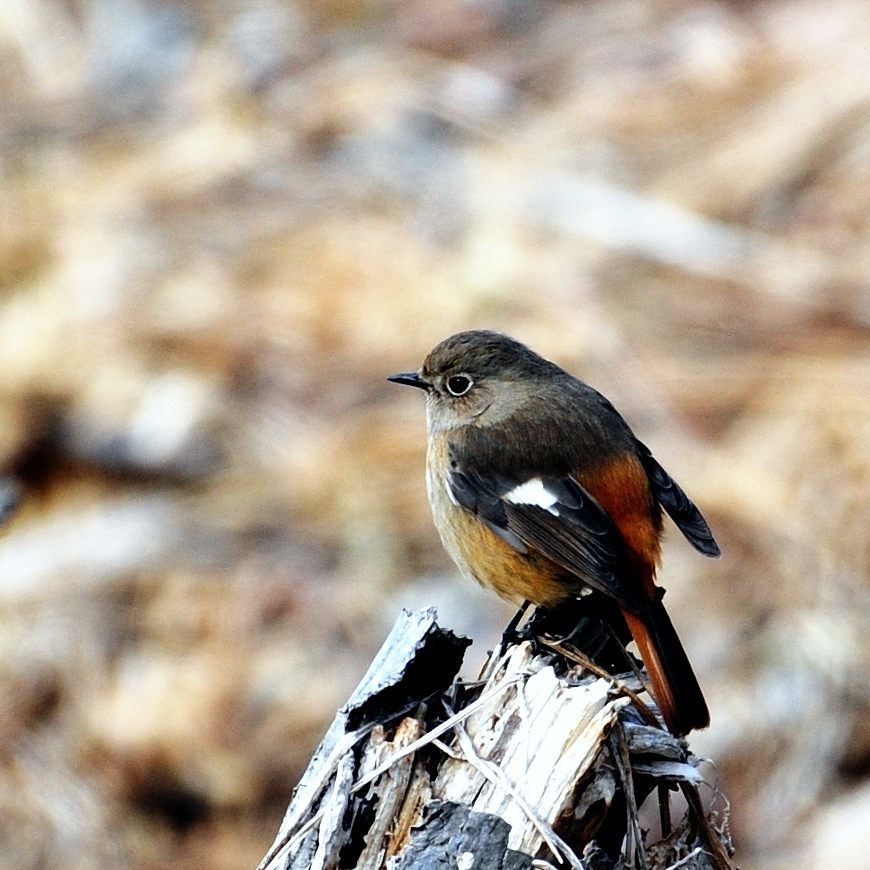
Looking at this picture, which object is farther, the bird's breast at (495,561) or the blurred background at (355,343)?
the blurred background at (355,343)

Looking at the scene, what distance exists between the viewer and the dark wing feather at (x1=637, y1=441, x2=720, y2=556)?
457cm

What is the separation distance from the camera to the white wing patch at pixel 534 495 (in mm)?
4559

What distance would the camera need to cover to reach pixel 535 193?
9.18 m

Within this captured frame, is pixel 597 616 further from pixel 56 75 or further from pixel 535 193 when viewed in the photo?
pixel 56 75

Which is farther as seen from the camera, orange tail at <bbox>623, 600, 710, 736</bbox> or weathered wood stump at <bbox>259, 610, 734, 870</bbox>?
orange tail at <bbox>623, 600, 710, 736</bbox>

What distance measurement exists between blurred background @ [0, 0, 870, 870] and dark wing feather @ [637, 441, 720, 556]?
80.4 inches

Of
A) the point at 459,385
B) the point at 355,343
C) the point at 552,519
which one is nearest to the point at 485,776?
the point at 552,519

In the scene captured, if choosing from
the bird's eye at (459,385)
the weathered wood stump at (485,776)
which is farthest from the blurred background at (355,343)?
the weathered wood stump at (485,776)

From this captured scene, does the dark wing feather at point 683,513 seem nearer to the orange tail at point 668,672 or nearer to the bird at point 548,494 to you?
the bird at point 548,494

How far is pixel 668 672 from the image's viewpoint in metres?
3.92

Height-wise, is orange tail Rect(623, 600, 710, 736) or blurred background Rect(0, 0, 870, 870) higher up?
blurred background Rect(0, 0, 870, 870)

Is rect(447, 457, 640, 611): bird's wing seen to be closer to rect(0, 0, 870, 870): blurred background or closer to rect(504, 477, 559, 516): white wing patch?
rect(504, 477, 559, 516): white wing patch

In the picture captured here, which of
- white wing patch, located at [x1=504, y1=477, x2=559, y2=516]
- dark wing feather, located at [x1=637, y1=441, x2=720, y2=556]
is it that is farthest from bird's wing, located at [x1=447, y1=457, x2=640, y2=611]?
dark wing feather, located at [x1=637, y1=441, x2=720, y2=556]

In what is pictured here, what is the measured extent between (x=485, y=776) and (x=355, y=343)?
5.58m
